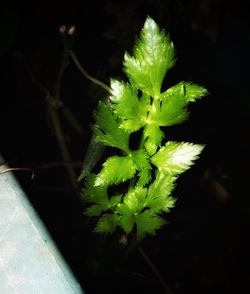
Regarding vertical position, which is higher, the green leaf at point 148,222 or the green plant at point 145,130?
the green plant at point 145,130

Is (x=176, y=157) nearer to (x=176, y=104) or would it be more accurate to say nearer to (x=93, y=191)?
(x=176, y=104)

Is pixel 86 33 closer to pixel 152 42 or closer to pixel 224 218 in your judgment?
pixel 152 42

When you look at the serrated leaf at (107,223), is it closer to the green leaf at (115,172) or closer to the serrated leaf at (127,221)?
the serrated leaf at (127,221)

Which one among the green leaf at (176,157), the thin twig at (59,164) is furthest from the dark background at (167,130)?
the green leaf at (176,157)

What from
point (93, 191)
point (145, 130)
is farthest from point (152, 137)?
point (93, 191)

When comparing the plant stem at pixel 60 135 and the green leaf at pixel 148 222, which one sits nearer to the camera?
the green leaf at pixel 148 222

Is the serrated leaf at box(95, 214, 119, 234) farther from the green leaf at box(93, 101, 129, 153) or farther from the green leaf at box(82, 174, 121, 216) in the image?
the green leaf at box(93, 101, 129, 153)
